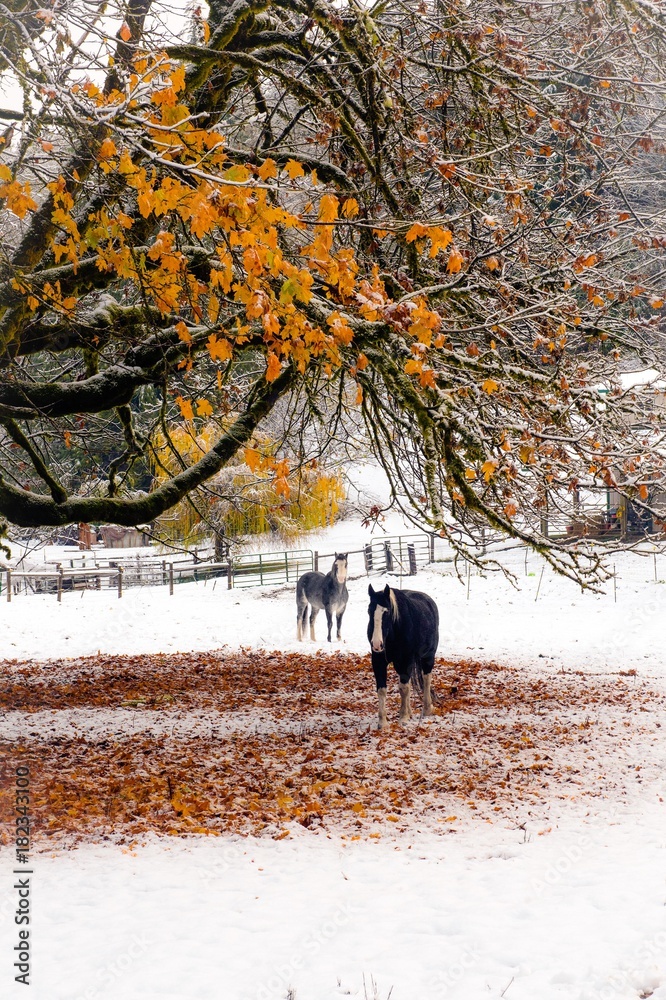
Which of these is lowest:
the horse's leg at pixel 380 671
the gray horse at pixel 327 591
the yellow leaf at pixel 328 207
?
the horse's leg at pixel 380 671

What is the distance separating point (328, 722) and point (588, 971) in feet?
19.4

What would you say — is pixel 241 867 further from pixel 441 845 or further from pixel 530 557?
pixel 530 557

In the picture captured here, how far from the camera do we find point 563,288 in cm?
797

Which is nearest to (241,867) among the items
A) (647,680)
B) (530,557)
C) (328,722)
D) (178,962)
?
(178,962)

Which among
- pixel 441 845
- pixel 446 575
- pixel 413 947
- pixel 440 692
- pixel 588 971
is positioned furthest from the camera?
pixel 446 575

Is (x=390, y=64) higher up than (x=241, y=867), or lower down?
higher up

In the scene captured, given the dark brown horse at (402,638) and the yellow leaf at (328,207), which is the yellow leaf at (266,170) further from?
the dark brown horse at (402,638)

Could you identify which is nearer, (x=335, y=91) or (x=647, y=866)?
(x=647, y=866)

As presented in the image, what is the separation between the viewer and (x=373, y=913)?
192 inches

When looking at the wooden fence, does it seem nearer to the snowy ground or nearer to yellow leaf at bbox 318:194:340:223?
the snowy ground

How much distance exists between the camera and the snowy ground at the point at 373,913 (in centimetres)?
406

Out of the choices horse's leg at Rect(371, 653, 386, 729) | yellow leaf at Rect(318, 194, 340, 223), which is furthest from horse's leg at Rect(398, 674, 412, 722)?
yellow leaf at Rect(318, 194, 340, 223)

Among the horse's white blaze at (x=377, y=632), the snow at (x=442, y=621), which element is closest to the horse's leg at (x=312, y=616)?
Answer: the snow at (x=442, y=621)

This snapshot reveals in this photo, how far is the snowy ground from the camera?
406cm
